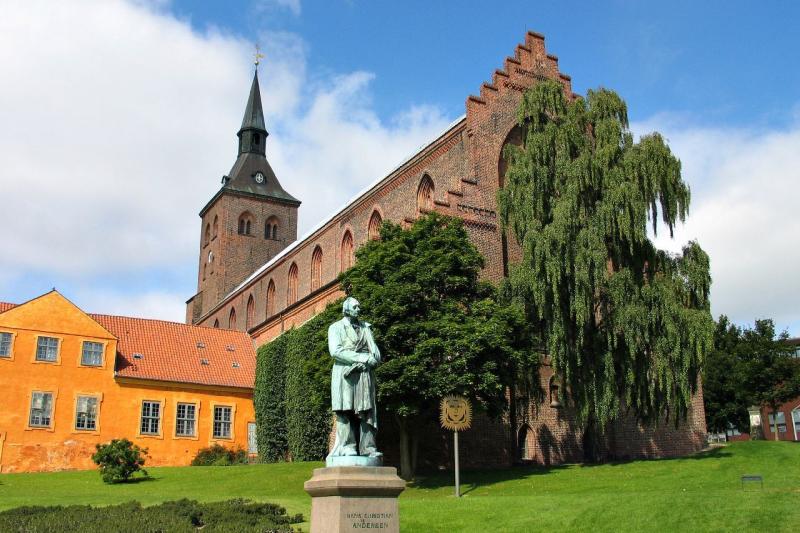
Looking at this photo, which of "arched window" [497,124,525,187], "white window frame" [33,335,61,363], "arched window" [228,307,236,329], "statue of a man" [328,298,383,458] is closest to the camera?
"statue of a man" [328,298,383,458]

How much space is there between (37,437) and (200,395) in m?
7.72

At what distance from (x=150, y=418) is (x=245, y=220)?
102 ft

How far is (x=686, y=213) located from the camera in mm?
26562

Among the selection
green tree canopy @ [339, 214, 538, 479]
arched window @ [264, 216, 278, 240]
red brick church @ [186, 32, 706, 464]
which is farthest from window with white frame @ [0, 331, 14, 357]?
arched window @ [264, 216, 278, 240]

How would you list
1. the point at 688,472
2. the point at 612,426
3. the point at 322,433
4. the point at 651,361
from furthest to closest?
the point at 322,433, the point at 612,426, the point at 651,361, the point at 688,472

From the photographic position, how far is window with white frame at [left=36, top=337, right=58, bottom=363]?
3569 centimetres

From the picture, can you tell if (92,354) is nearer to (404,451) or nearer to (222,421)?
(222,421)

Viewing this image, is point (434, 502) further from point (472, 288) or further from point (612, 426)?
point (612, 426)

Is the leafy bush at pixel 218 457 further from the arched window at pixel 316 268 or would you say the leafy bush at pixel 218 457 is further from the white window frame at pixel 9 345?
the arched window at pixel 316 268

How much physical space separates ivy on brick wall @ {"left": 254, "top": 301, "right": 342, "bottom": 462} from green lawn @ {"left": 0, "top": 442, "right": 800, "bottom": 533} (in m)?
3.80

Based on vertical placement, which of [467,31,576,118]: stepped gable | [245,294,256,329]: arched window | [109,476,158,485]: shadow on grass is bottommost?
[109,476,158,485]: shadow on grass

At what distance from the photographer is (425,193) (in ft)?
122

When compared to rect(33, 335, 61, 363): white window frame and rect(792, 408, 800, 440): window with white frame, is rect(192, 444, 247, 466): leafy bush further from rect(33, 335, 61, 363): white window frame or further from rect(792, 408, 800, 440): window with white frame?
rect(792, 408, 800, 440): window with white frame

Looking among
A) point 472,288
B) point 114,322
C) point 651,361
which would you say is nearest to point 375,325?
point 472,288
